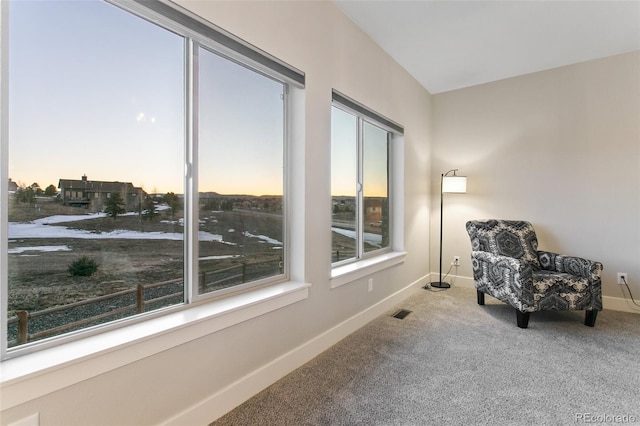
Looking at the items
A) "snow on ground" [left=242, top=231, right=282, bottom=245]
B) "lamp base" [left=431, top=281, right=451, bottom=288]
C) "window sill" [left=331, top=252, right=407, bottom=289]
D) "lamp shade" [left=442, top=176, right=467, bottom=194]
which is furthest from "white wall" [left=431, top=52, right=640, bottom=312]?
→ "snow on ground" [left=242, top=231, right=282, bottom=245]

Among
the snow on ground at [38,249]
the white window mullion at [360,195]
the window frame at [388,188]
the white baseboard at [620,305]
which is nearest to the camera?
the snow on ground at [38,249]

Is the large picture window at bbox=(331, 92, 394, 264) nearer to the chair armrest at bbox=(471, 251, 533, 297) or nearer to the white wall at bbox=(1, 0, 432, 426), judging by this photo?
the white wall at bbox=(1, 0, 432, 426)

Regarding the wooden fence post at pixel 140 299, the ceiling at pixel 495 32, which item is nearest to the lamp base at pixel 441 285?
the ceiling at pixel 495 32

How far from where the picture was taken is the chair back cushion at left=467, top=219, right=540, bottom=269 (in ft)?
10.8

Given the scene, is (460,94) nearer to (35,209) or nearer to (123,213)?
(123,213)

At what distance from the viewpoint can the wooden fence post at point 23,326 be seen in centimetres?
114

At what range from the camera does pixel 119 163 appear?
4.57 feet

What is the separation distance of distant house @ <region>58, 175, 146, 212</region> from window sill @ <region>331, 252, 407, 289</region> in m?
1.49

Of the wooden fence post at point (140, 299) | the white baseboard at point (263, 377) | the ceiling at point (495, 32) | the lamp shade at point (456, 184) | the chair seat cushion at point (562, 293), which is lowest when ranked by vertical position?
the white baseboard at point (263, 377)

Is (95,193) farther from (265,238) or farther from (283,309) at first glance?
(283,309)

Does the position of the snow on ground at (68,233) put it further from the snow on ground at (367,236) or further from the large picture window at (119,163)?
the snow on ground at (367,236)

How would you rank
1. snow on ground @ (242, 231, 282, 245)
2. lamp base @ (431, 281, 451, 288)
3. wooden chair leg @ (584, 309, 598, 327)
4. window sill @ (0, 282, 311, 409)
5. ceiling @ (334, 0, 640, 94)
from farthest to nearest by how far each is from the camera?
lamp base @ (431, 281, 451, 288) < wooden chair leg @ (584, 309, 598, 327) < ceiling @ (334, 0, 640, 94) < snow on ground @ (242, 231, 282, 245) < window sill @ (0, 282, 311, 409)

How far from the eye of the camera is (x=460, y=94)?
4141mm

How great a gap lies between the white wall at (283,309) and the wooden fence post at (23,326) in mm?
217
